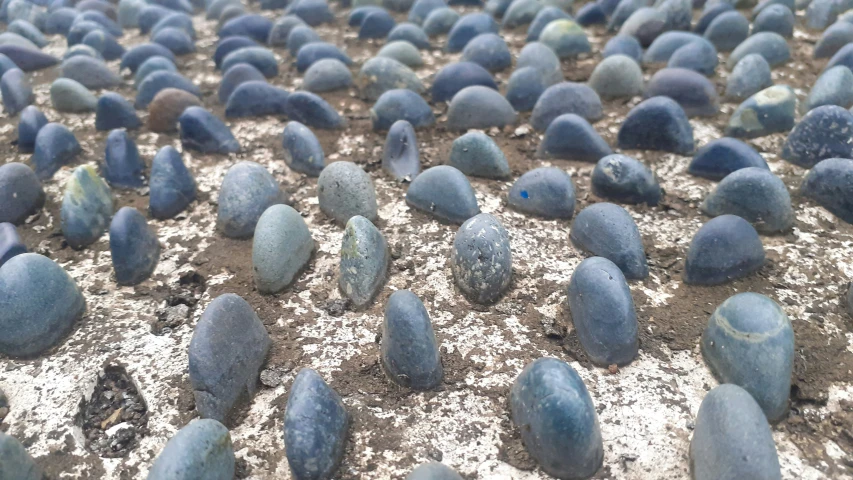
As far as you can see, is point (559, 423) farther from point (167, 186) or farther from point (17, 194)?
point (17, 194)

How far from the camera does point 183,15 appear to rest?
3418 mm

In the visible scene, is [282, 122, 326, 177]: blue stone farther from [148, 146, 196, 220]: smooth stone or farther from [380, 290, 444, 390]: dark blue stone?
[380, 290, 444, 390]: dark blue stone

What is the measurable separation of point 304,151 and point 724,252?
1379 millimetres

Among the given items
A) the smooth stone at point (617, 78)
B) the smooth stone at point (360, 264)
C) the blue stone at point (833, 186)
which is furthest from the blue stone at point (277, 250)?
the blue stone at point (833, 186)

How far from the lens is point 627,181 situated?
1.94 metres

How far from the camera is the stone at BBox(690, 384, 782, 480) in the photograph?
1089mm

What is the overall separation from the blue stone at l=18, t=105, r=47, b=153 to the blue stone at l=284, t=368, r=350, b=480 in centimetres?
180

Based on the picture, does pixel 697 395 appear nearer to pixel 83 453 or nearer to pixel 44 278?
pixel 83 453

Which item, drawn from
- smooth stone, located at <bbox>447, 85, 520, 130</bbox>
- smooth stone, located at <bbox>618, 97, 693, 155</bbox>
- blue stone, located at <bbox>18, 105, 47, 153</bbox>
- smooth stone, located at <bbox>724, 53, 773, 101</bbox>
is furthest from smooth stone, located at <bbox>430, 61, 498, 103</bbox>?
blue stone, located at <bbox>18, 105, 47, 153</bbox>

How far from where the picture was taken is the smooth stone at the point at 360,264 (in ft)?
5.36

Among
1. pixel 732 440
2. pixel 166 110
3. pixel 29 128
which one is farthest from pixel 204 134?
pixel 732 440

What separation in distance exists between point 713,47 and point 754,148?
730mm

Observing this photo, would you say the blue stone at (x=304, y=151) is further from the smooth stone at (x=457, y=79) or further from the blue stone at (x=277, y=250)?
the smooth stone at (x=457, y=79)

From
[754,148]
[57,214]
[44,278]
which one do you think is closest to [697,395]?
[754,148]
